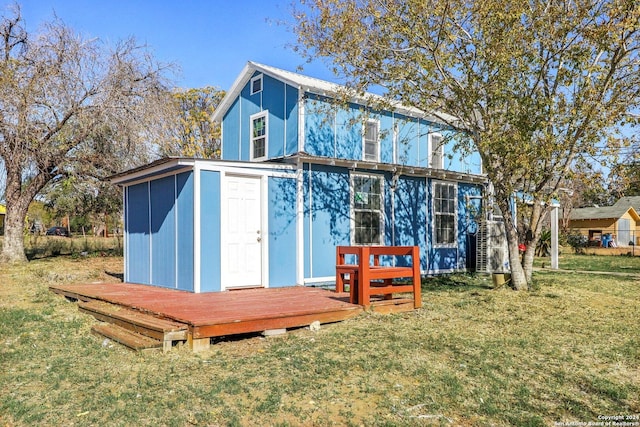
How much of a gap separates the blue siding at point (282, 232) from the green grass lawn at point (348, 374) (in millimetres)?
3277

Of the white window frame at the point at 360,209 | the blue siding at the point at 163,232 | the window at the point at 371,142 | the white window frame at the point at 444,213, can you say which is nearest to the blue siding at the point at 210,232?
the blue siding at the point at 163,232

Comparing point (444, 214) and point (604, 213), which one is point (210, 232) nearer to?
point (444, 214)

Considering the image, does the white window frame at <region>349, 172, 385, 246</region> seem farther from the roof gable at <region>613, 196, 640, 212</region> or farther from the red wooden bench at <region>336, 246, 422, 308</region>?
the roof gable at <region>613, 196, 640, 212</region>

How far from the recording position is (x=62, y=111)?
15266 mm

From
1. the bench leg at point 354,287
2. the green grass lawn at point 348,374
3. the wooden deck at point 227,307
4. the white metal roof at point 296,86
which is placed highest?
the white metal roof at point 296,86

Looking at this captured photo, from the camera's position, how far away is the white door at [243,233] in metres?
9.84

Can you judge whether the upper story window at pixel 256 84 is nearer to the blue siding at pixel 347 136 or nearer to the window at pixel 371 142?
the blue siding at pixel 347 136

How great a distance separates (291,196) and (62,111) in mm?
8972

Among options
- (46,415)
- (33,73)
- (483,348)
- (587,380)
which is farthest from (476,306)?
(33,73)

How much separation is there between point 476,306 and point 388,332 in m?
2.91

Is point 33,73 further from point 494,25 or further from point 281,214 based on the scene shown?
point 494,25

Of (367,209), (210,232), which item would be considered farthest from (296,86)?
(210,232)

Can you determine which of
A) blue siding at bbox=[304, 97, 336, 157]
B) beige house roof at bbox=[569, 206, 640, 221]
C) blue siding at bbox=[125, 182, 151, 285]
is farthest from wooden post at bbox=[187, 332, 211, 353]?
beige house roof at bbox=[569, 206, 640, 221]

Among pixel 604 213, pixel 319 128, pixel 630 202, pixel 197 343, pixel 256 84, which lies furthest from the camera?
pixel 630 202
